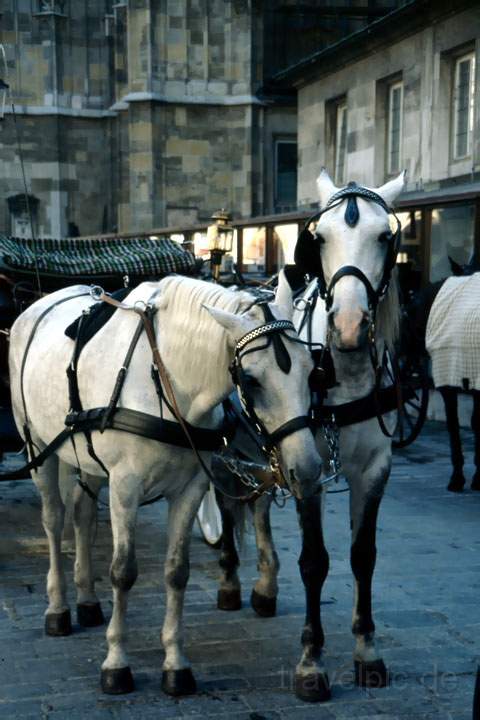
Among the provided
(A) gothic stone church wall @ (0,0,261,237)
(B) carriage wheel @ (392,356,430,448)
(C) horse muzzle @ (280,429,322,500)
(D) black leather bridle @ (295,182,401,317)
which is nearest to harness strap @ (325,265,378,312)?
(D) black leather bridle @ (295,182,401,317)

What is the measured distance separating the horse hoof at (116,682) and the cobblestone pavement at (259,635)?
0.05m

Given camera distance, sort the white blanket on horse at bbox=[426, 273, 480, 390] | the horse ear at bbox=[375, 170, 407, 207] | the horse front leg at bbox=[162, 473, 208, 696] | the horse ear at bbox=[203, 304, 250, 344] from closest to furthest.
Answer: the horse ear at bbox=[203, 304, 250, 344] → the horse front leg at bbox=[162, 473, 208, 696] → the horse ear at bbox=[375, 170, 407, 207] → the white blanket on horse at bbox=[426, 273, 480, 390]

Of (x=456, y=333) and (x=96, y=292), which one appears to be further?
(x=456, y=333)

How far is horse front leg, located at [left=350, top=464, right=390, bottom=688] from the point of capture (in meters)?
4.72

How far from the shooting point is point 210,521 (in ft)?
23.0

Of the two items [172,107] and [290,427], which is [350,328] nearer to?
[290,427]

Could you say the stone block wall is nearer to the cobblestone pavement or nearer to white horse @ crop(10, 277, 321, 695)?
the cobblestone pavement

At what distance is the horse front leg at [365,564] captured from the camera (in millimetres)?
4719

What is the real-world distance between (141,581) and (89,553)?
0.81 meters

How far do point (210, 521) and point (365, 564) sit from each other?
2.33m

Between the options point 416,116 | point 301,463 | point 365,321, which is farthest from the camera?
point 416,116

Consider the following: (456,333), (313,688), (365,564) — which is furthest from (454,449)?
(313,688)

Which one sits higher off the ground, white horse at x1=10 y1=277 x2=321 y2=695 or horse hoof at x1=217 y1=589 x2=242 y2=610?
white horse at x1=10 y1=277 x2=321 y2=695

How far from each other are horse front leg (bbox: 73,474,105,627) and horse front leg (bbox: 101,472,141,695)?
88 centimetres
